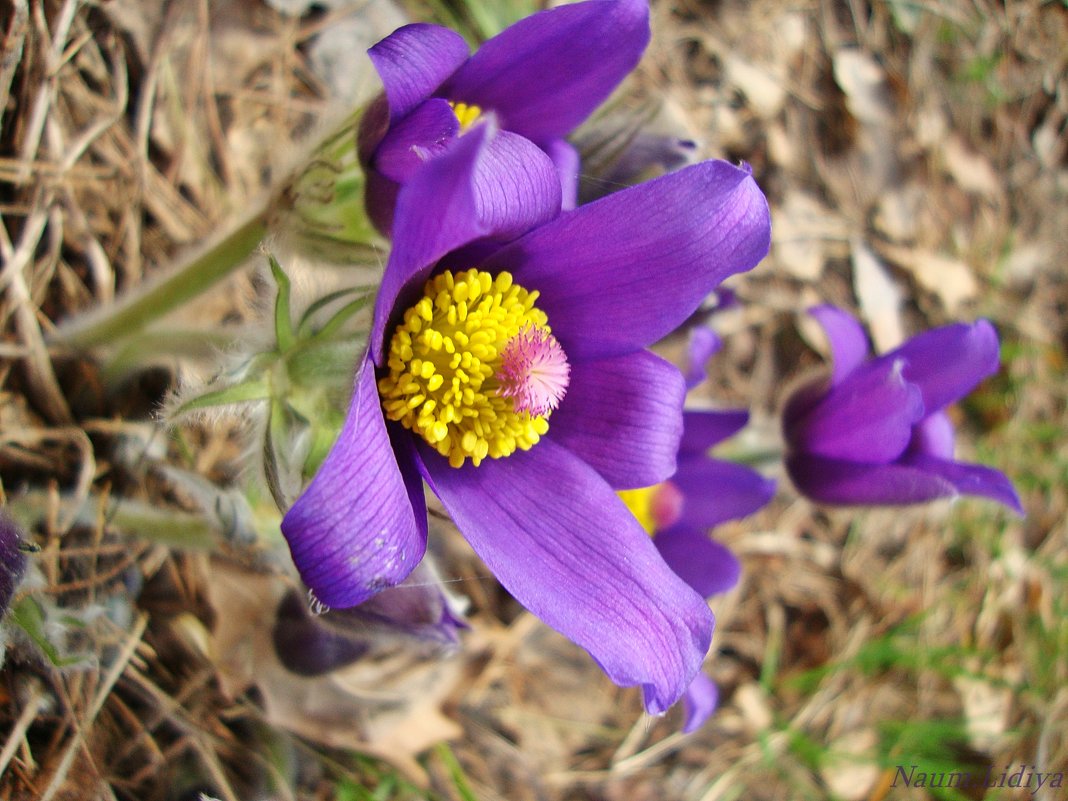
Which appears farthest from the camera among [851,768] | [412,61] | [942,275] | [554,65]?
[942,275]

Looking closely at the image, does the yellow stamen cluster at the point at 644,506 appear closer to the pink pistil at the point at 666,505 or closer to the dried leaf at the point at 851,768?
the pink pistil at the point at 666,505

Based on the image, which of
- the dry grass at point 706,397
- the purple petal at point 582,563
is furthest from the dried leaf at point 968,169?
the purple petal at point 582,563

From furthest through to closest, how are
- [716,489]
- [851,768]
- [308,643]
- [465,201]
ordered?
[851,768] < [716,489] < [308,643] < [465,201]

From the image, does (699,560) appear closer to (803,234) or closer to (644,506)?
(644,506)

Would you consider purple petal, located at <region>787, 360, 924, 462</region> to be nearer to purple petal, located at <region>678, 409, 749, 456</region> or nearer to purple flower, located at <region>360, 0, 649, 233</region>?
purple petal, located at <region>678, 409, 749, 456</region>

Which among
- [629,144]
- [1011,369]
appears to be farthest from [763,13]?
[629,144]

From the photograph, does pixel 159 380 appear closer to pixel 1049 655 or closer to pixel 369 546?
pixel 369 546

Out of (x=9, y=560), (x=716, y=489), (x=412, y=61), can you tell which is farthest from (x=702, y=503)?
(x=9, y=560)
